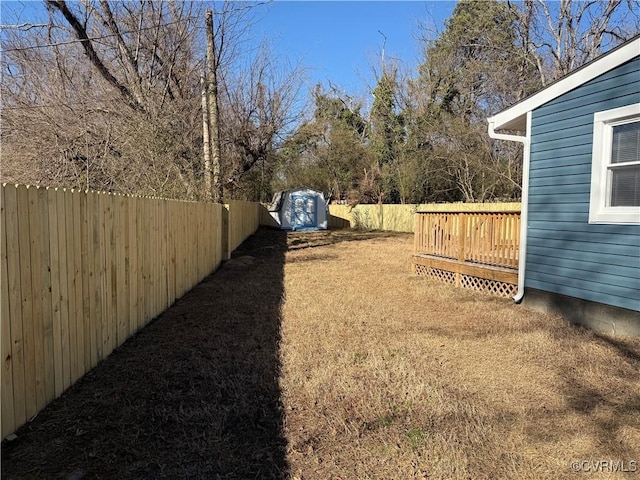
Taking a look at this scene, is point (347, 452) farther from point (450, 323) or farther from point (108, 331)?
point (450, 323)

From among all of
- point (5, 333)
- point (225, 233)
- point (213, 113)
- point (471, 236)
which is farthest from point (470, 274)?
point (213, 113)

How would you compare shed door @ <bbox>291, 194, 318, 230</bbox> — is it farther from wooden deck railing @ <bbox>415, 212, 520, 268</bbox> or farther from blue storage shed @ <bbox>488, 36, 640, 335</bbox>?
blue storage shed @ <bbox>488, 36, 640, 335</bbox>

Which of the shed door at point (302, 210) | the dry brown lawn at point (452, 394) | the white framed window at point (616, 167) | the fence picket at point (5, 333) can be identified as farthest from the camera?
the shed door at point (302, 210)

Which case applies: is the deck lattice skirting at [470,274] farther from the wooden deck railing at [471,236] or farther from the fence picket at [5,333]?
the fence picket at [5,333]

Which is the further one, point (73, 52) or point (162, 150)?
point (73, 52)

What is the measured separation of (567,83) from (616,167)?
4.27ft

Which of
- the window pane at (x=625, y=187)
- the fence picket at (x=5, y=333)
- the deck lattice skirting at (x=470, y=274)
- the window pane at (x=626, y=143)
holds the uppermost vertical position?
the window pane at (x=626, y=143)

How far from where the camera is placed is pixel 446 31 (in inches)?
979

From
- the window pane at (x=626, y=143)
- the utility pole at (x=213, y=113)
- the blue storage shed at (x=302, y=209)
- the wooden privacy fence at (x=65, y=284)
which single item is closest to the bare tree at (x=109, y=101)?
the utility pole at (x=213, y=113)

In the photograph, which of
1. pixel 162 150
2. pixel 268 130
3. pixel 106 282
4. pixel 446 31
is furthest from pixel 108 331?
pixel 446 31

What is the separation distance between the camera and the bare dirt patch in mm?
2234

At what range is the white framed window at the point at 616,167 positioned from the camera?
14.9 feet

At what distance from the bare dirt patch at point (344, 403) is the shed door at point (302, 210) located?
20182 mm

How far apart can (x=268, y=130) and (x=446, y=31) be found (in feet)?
49.7
